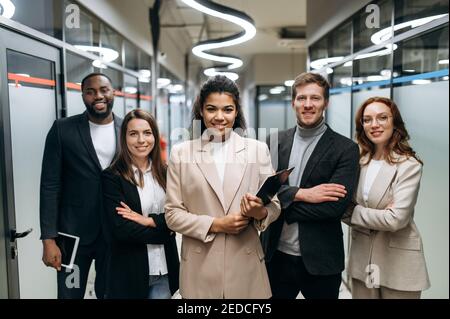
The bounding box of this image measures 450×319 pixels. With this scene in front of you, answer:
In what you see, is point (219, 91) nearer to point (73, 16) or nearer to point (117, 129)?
point (117, 129)

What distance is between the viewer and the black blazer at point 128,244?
1700 millimetres

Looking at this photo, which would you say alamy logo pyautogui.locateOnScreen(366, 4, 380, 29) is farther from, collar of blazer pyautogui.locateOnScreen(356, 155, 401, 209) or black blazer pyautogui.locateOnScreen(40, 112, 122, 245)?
black blazer pyautogui.locateOnScreen(40, 112, 122, 245)

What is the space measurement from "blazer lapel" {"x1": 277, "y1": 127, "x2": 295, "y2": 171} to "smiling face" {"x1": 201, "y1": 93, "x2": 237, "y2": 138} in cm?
30

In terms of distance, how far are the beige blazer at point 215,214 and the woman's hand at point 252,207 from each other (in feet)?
0.16

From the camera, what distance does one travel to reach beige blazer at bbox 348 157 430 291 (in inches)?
65.1

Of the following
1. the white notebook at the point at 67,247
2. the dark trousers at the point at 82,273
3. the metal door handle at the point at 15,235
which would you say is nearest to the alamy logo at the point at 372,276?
the dark trousers at the point at 82,273

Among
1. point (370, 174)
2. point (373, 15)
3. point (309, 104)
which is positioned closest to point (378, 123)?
point (370, 174)

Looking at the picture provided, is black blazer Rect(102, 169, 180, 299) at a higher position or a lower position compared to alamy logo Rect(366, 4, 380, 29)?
lower

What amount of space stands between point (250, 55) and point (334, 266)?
1169mm

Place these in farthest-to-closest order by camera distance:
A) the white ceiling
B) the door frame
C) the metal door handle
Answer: the white ceiling
the metal door handle
the door frame

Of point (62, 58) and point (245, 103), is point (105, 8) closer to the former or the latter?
point (62, 58)

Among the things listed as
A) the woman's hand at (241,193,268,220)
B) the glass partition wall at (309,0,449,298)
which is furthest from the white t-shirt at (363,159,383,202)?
the woman's hand at (241,193,268,220)

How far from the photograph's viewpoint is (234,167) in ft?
5.20
